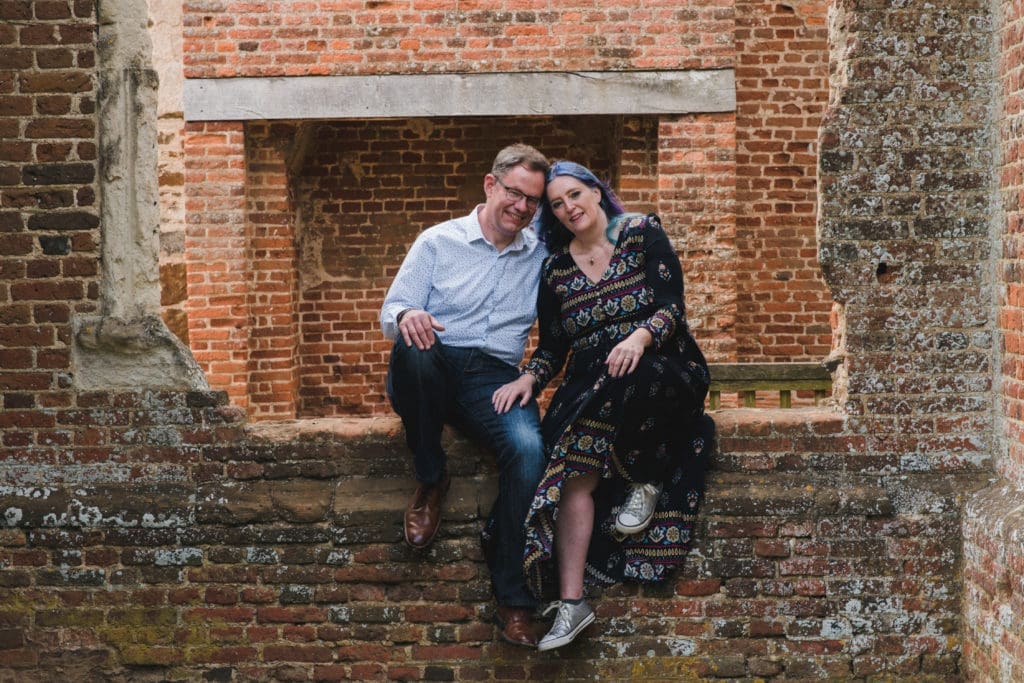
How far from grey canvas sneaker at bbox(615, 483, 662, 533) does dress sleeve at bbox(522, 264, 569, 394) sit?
53 centimetres

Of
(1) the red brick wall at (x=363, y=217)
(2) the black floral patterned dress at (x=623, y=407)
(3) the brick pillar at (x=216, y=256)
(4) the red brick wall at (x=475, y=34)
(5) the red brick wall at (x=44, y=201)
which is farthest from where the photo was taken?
(1) the red brick wall at (x=363, y=217)

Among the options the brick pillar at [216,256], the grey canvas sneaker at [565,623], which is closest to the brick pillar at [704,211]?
the brick pillar at [216,256]

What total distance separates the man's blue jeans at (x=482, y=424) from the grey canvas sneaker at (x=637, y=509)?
36 centimetres

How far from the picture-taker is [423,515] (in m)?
4.61

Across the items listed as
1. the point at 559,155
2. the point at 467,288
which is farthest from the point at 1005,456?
the point at 559,155

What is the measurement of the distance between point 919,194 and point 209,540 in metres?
3.10

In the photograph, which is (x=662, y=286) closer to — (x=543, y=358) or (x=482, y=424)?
(x=543, y=358)

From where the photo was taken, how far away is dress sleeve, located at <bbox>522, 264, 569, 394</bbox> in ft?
14.8

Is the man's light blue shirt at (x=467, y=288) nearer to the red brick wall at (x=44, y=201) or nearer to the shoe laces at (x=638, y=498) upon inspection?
the shoe laces at (x=638, y=498)

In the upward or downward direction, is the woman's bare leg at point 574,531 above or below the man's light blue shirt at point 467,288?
below

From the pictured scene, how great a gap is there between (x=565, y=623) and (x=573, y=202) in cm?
154

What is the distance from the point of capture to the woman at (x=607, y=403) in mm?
4352

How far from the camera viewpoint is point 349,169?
965 cm

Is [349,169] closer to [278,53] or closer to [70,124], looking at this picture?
[278,53]
